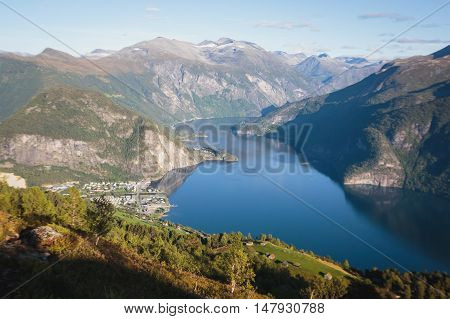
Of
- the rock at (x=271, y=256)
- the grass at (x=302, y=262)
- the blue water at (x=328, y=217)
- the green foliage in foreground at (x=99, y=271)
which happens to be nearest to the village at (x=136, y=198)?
the blue water at (x=328, y=217)

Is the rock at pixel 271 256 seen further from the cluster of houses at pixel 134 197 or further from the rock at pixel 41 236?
the cluster of houses at pixel 134 197

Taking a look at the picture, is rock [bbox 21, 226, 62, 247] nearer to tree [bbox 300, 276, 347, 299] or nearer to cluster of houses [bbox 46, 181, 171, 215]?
tree [bbox 300, 276, 347, 299]

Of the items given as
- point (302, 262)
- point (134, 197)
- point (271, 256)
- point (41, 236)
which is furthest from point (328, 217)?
point (41, 236)

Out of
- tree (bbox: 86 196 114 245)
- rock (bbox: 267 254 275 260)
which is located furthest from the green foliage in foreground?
rock (bbox: 267 254 275 260)

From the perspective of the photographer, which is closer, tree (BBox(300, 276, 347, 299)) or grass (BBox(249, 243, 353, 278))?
tree (BBox(300, 276, 347, 299))
